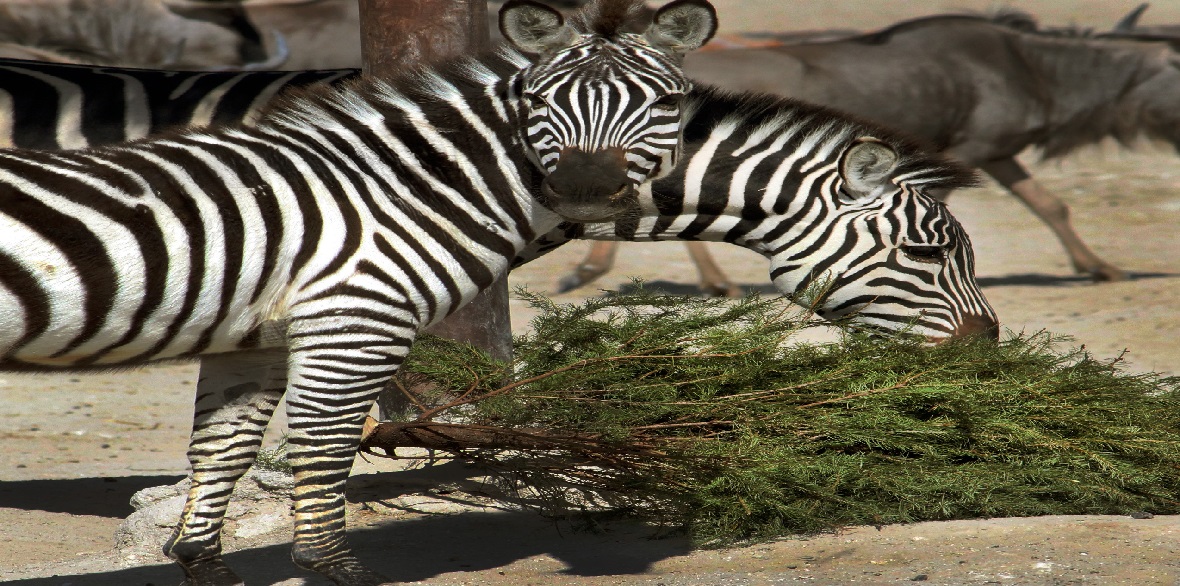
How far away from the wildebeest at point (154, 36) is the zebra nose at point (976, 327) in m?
6.16

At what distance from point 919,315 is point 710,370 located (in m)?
0.93

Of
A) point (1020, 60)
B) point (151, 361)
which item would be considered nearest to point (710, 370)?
point (151, 361)

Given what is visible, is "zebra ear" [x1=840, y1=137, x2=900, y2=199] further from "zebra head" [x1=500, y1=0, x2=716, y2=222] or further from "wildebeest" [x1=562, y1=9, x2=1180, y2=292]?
"wildebeest" [x1=562, y1=9, x2=1180, y2=292]

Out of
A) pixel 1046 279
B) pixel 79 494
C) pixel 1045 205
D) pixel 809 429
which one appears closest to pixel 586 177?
pixel 809 429

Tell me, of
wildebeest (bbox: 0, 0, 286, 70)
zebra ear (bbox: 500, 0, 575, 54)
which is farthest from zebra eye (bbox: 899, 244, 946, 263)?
wildebeest (bbox: 0, 0, 286, 70)

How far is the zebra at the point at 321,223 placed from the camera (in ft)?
10.5

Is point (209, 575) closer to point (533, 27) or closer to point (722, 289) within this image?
point (533, 27)

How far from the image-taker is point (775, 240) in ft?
15.5

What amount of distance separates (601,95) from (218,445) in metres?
1.65

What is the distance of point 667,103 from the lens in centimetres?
384

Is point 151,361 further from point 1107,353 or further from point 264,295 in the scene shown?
point 1107,353

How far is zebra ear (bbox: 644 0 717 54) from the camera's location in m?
3.85

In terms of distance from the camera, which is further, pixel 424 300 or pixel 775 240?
pixel 775 240

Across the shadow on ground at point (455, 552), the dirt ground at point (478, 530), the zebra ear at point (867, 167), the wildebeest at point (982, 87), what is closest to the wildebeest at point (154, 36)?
the dirt ground at point (478, 530)
